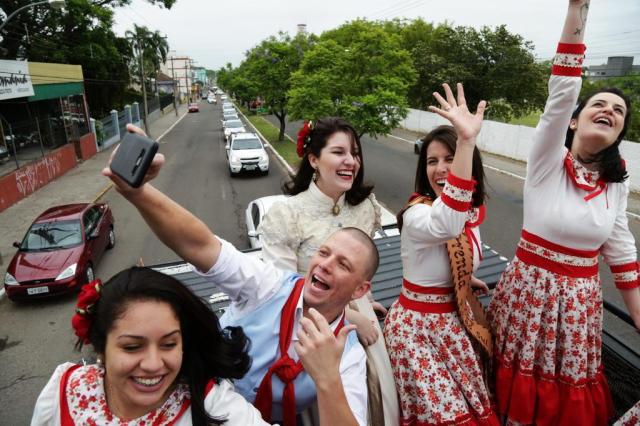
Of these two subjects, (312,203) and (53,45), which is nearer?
(312,203)

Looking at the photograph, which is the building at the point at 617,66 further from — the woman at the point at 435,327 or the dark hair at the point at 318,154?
the woman at the point at 435,327

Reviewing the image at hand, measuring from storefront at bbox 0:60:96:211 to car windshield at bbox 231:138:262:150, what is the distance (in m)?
7.27

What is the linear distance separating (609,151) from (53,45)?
29697 millimetres

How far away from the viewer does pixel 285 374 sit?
5.67 ft

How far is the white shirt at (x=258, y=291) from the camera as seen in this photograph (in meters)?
1.65

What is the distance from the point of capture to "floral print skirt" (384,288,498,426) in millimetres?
2115

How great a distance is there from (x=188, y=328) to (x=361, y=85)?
12.6 metres

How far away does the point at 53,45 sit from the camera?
2469cm

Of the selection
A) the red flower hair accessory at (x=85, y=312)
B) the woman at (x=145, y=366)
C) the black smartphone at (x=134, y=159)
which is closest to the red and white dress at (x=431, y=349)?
the woman at (x=145, y=366)

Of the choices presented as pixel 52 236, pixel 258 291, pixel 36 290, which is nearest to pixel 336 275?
pixel 258 291

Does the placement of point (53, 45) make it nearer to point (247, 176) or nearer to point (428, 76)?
point (247, 176)

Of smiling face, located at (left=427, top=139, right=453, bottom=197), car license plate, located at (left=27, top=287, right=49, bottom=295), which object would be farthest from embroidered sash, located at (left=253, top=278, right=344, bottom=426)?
car license plate, located at (left=27, top=287, right=49, bottom=295)

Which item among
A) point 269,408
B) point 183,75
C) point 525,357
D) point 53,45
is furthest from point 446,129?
point 183,75

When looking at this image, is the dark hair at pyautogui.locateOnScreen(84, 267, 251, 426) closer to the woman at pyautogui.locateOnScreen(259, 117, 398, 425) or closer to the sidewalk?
the woman at pyautogui.locateOnScreen(259, 117, 398, 425)
